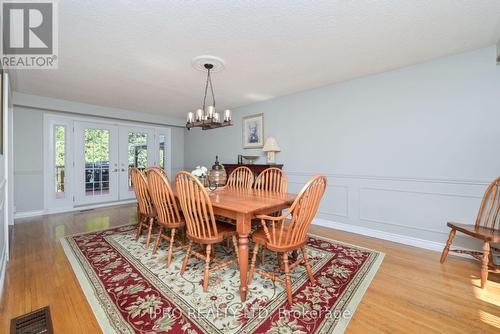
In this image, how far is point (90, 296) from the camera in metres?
1.66

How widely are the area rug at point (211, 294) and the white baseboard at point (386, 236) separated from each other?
65 cm

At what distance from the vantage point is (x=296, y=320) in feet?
4.66

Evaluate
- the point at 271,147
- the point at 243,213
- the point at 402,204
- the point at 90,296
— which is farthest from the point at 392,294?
the point at 271,147

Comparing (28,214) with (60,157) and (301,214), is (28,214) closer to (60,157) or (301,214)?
(60,157)

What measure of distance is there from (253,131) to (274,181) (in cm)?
208

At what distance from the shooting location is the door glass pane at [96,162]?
15.7 ft

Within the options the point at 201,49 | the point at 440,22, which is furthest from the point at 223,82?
the point at 440,22

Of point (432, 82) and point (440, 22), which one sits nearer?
point (440, 22)

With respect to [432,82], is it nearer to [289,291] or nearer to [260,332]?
[289,291]

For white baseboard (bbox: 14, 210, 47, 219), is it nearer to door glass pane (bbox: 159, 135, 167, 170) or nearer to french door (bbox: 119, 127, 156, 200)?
french door (bbox: 119, 127, 156, 200)

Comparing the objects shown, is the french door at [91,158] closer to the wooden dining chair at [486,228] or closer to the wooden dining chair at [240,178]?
the wooden dining chair at [240,178]

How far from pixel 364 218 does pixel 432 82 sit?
193cm

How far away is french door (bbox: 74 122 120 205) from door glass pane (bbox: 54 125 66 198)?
21 cm

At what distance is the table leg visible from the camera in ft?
5.29
